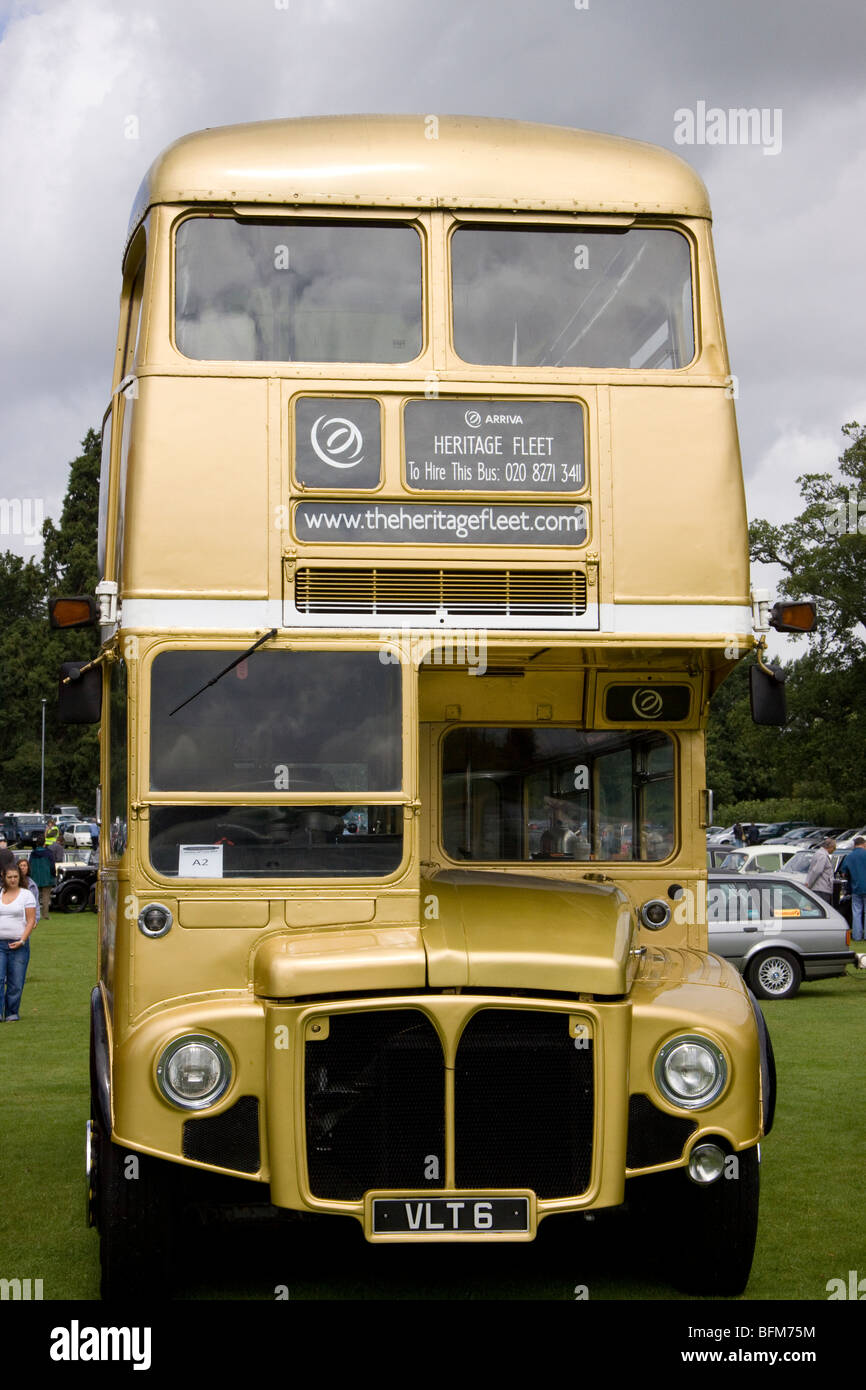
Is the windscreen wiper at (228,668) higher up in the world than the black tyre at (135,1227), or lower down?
higher up

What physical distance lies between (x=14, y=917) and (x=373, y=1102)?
11.8 meters

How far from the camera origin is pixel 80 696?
7703 millimetres

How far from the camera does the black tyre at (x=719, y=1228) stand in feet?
21.1

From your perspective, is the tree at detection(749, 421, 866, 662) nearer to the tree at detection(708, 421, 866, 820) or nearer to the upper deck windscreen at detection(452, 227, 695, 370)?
the tree at detection(708, 421, 866, 820)

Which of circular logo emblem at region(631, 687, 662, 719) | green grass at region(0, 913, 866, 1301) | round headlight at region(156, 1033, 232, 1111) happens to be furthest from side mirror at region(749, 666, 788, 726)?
round headlight at region(156, 1033, 232, 1111)

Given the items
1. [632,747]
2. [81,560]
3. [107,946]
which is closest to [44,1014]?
[107,946]

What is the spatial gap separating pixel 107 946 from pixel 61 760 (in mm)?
66347

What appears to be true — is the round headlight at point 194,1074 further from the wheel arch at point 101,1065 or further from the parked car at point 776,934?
the parked car at point 776,934

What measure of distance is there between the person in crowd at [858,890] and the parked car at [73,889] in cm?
1687

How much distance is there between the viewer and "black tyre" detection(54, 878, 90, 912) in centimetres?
3550

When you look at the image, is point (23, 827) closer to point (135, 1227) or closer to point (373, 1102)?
point (135, 1227)

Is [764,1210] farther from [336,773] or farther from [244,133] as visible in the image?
[244,133]

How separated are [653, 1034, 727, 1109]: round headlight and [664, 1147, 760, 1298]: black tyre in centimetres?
35

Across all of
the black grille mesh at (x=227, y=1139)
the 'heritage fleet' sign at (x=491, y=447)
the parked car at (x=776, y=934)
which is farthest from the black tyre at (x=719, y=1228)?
the parked car at (x=776, y=934)
